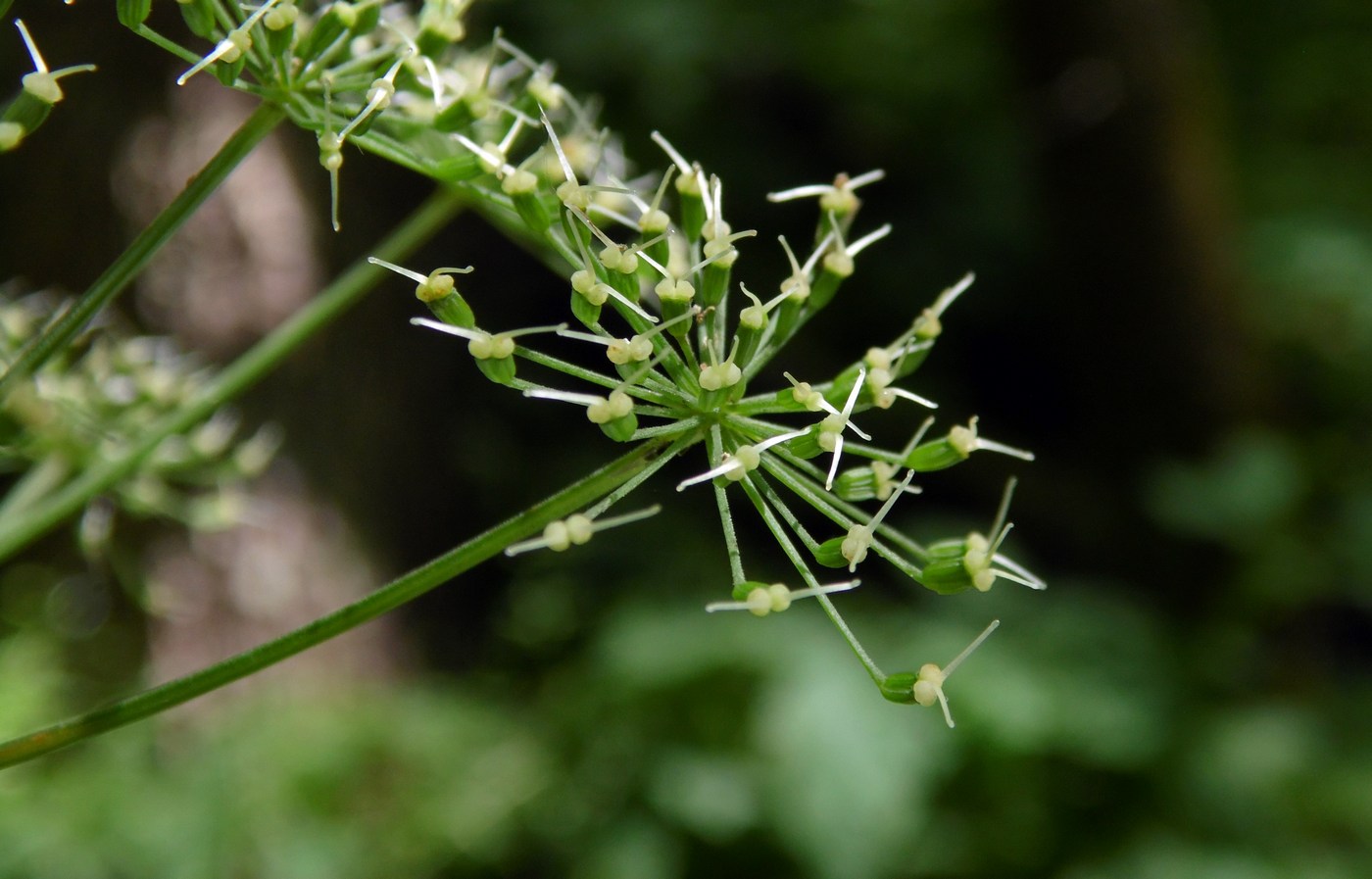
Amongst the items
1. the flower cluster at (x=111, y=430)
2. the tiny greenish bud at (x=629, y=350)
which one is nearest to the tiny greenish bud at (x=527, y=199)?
the tiny greenish bud at (x=629, y=350)

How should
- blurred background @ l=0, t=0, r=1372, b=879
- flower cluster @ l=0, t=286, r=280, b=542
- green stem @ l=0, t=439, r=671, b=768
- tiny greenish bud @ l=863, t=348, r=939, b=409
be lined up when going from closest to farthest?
1. green stem @ l=0, t=439, r=671, b=768
2. tiny greenish bud @ l=863, t=348, r=939, b=409
3. flower cluster @ l=0, t=286, r=280, b=542
4. blurred background @ l=0, t=0, r=1372, b=879

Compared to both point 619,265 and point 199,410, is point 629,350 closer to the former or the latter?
point 619,265

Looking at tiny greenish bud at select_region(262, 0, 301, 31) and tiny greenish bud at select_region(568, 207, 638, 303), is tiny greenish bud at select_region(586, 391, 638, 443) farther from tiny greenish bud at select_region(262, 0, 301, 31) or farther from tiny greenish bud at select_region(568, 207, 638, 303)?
tiny greenish bud at select_region(262, 0, 301, 31)

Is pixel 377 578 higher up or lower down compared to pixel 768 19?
lower down

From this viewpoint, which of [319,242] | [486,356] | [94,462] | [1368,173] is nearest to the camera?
[486,356]

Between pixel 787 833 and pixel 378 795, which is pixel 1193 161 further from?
pixel 378 795

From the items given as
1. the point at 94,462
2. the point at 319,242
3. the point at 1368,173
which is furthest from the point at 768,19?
the point at 94,462

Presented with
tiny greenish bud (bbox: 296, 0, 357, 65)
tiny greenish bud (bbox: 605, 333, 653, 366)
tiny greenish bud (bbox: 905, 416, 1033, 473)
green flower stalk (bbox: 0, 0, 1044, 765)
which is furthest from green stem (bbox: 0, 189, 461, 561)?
tiny greenish bud (bbox: 905, 416, 1033, 473)
